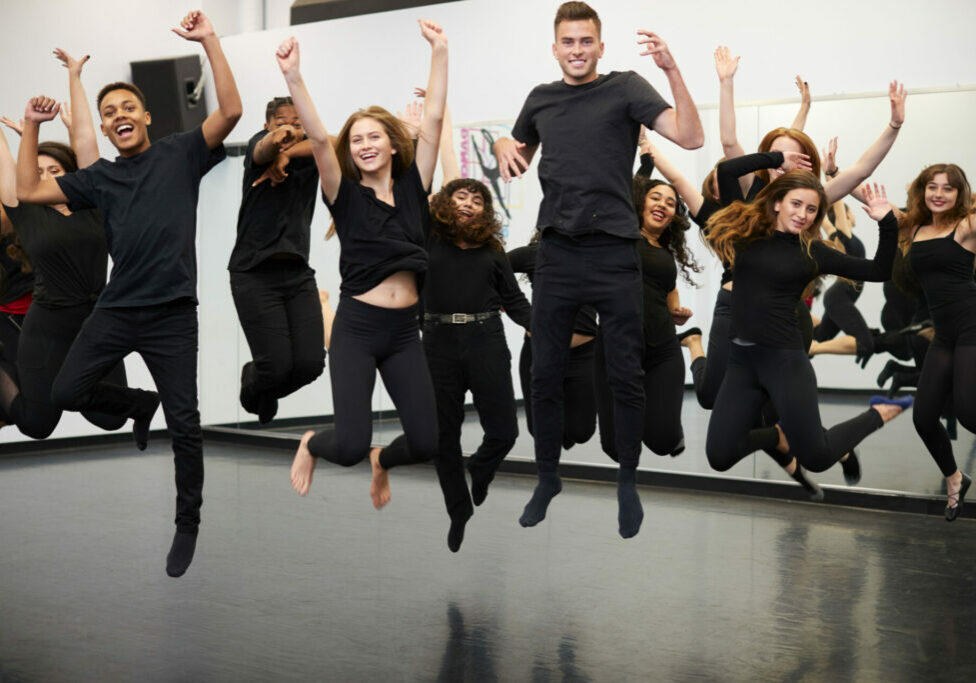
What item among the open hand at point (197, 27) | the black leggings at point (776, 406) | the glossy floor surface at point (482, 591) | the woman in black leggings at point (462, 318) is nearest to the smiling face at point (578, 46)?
the woman in black leggings at point (462, 318)

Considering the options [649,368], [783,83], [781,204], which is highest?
[783,83]

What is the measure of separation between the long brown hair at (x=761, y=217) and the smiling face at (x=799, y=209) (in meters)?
0.01

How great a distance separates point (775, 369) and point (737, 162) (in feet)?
2.83

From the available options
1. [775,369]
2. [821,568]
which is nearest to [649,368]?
[775,369]

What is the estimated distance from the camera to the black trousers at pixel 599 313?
4.14m

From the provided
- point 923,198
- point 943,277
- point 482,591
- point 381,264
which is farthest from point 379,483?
point 923,198

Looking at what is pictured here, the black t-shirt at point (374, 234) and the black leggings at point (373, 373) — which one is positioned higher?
the black t-shirt at point (374, 234)

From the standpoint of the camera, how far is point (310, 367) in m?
5.24

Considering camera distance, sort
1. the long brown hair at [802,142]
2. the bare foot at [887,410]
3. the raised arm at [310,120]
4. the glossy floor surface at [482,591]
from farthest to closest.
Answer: the bare foot at [887,410] < the long brown hair at [802,142] < the glossy floor surface at [482,591] < the raised arm at [310,120]

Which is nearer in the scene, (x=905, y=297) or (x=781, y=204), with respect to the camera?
(x=781, y=204)

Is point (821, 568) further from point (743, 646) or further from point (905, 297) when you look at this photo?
point (905, 297)

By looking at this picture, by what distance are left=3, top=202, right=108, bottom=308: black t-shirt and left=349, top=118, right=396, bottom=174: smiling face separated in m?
1.60

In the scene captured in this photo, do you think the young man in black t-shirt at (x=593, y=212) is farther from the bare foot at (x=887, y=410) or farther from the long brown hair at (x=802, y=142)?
the bare foot at (x=887, y=410)

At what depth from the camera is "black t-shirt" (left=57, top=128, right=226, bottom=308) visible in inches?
169
